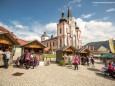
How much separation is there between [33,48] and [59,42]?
47.4 m

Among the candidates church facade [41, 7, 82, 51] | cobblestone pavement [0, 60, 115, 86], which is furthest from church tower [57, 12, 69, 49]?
cobblestone pavement [0, 60, 115, 86]

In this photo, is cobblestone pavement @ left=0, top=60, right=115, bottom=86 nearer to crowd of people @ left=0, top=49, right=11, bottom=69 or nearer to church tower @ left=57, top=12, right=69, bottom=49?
crowd of people @ left=0, top=49, right=11, bottom=69

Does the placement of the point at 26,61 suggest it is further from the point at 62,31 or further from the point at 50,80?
the point at 62,31

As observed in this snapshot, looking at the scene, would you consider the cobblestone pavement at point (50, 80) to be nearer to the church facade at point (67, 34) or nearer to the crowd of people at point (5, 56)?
the crowd of people at point (5, 56)

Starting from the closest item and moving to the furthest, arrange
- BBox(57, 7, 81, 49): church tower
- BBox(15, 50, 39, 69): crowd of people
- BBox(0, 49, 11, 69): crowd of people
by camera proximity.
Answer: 1. BBox(0, 49, 11, 69): crowd of people
2. BBox(15, 50, 39, 69): crowd of people
3. BBox(57, 7, 81, 49): church tower

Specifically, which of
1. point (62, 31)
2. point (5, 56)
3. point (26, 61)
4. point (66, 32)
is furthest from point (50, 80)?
point (66, 32)

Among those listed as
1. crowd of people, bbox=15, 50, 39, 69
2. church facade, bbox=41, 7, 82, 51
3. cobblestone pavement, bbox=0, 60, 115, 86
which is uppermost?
church facade, bbox=41, 7, 82, 51

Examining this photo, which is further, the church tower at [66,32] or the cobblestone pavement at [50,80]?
the church tower at [66,32]

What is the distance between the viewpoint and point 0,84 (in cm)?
698

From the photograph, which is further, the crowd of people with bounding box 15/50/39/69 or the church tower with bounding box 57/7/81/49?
the church tower with bounding box 57/7/81/49

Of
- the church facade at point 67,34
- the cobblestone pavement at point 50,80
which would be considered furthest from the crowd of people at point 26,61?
the church facade at point 67,34

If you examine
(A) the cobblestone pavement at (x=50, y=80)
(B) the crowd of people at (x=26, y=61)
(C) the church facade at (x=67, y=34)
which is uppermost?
(C) the church facade at (x=67, y=34)

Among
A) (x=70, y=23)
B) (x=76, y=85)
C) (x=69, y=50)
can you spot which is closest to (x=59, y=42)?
(x=70, y=23)

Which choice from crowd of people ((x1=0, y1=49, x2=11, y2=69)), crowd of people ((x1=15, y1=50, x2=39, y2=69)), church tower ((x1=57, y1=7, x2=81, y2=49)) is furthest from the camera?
church tower ((x1=57, y1=7, x2=81, y2=49))
